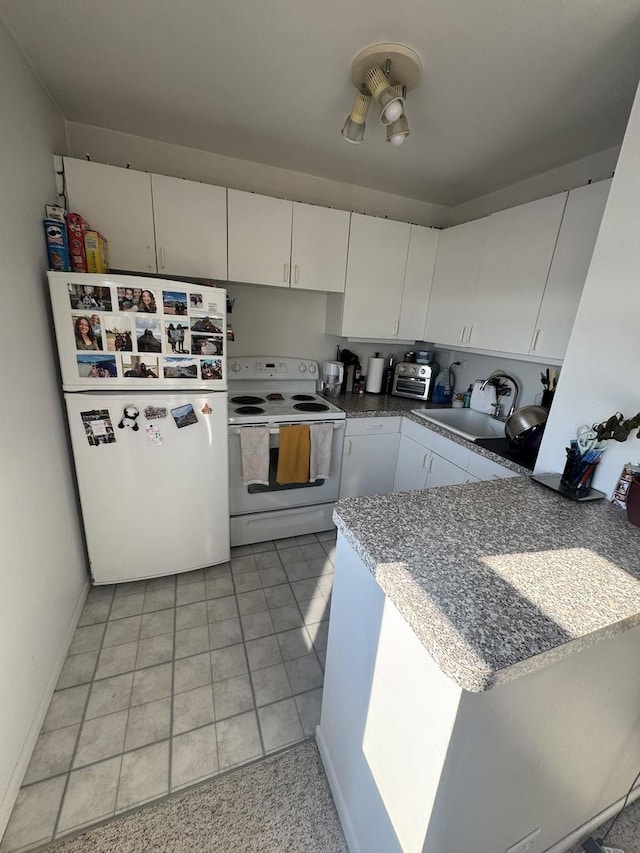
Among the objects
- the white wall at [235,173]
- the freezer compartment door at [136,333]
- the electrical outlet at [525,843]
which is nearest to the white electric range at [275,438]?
the freezer compartment door at [136,333]

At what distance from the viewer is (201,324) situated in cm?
171

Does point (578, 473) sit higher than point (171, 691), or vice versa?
point (578, 473)

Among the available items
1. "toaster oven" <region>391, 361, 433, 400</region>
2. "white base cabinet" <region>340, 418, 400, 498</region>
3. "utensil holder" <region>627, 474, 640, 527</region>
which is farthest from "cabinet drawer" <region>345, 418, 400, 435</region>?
"utensil holder" <region>627, 474, 640, 527</region>

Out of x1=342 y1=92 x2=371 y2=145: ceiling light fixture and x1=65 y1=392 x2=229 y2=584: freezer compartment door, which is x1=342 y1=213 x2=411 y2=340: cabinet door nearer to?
x1=342 y1=92 x2=371 y2=145: ceiling light fixture

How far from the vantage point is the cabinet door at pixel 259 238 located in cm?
205

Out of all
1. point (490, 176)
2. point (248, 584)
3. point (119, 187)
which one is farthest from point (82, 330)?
point (490, 176)

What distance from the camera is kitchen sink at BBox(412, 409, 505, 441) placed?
2373 millimetres

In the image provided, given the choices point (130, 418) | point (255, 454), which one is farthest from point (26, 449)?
point (255, 454)

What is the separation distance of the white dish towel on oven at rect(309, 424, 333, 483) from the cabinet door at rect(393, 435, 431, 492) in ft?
1.72

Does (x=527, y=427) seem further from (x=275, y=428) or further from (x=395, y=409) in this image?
(x=275, y=428)

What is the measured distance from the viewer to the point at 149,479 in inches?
71.5

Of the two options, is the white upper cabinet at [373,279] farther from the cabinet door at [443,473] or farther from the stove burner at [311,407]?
the cabinet door at [443,473]

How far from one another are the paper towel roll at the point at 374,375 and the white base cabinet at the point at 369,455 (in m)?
0.46

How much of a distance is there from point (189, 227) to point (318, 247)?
80 cm
